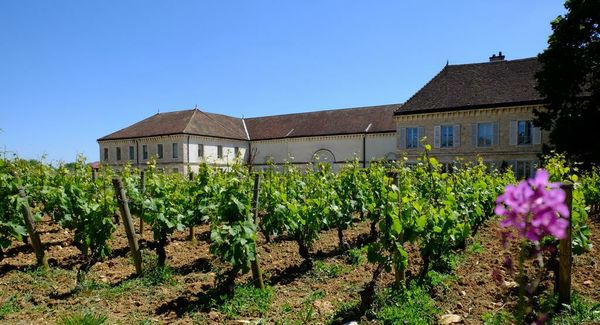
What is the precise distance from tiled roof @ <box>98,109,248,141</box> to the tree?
27246mm

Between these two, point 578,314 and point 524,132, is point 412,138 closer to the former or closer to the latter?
point 524,132

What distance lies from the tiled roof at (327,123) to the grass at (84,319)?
29.9 metres

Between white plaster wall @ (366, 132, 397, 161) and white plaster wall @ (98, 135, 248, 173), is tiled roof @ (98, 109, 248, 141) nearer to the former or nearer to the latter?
white plaster wall @ (98, 135, 248, 173)

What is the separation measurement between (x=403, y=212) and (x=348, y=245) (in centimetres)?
313

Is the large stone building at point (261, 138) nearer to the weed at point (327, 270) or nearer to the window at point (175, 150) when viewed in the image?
the window at point (175, 150)

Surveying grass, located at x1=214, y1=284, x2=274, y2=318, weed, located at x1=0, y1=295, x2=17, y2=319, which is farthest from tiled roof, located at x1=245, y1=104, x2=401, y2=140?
weed, located at x1=0, y1=295, x2=17, y2=319

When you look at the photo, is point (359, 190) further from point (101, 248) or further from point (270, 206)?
point (101, 248)

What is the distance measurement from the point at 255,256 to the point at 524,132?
25301 mm

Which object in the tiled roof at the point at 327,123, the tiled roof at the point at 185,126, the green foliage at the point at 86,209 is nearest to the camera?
the green foliage at the point at 86,209

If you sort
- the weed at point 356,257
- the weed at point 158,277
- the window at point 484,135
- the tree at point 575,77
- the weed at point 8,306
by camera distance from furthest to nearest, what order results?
1. the window at point 484,135
2. the tree at point 575,77
3. the weed at point 356,257
4. the weed at point 158,277
5. the weed at point 8,306

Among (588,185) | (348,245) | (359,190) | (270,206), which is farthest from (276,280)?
(588,185)

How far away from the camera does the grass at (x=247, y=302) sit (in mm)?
5141

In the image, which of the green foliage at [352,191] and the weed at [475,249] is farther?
the green foliage at [352,191]

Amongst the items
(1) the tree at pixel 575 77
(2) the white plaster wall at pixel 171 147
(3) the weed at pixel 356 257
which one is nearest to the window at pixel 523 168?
(1) the tree at pixel 575 77
